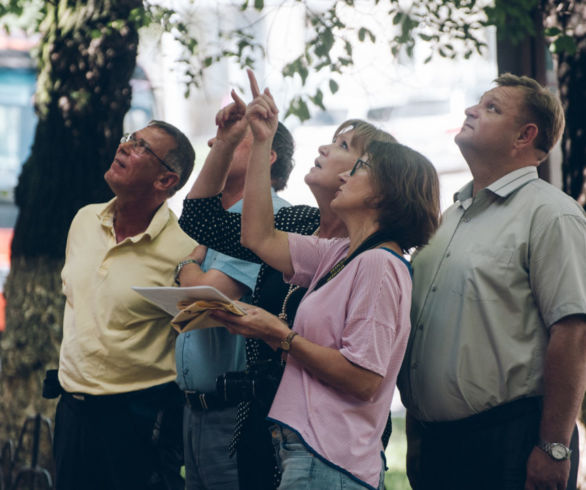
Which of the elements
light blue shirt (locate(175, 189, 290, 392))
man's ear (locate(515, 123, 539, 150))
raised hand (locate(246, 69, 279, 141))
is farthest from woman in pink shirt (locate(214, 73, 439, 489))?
light blue shirt (locate(175, 189, 290, 392))

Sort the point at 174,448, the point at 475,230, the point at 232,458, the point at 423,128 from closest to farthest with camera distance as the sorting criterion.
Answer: the point at 475,230 < the point at 232,458 < the point at 174,448 < the point at 423,128

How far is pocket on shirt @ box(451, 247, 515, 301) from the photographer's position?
7.70 feet

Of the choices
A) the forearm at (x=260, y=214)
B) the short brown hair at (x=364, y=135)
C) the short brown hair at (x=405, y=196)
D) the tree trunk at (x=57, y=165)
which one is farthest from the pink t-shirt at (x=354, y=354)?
the tree trunk at (x=57, y=165)

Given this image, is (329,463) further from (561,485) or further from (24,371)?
(24,371)

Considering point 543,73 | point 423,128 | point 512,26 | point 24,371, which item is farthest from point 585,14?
point 423,128

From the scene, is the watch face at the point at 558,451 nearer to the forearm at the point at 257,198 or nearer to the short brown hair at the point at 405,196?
the short brown hair at the point at 405,196

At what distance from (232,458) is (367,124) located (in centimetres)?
129

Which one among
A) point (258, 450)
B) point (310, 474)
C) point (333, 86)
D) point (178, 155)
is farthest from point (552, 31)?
point (310, 474)

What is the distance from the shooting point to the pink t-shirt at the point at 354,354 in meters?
2.04

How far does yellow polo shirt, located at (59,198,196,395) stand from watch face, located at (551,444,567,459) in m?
1.49

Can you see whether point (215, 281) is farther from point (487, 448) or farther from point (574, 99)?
point (574, 99)

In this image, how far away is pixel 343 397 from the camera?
6.82 feet

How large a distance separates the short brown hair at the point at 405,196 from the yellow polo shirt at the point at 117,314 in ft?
3.82

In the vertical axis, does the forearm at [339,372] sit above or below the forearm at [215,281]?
below
